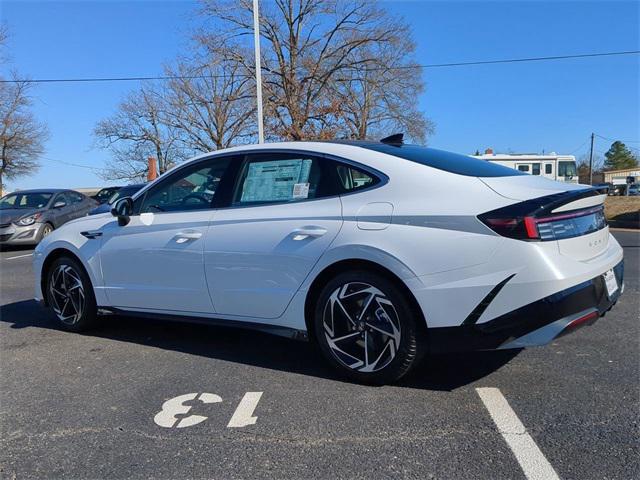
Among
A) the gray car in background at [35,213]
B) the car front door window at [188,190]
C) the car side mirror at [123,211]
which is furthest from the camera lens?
the gray car in background at [35,213]

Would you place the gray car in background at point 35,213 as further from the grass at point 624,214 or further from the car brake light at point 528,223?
the grass at point 624,214

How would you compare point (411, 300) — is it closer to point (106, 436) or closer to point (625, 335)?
point (106, 436)

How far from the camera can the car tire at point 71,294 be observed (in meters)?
4.86

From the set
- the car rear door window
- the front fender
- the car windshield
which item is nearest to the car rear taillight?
the car rear door window

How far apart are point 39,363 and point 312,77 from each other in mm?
26163

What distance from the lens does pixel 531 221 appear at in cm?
298

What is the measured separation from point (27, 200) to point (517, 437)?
13883mm

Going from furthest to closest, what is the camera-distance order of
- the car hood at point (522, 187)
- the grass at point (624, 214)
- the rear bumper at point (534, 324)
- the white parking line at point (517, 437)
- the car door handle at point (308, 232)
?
1. the grass at point (624, 214)
2. the car door handle at point (308, 232)
3. the car hood at point (522, 187)
4. the rear bumper at point (534, 324)
5. the white parking line at point (517, 437)

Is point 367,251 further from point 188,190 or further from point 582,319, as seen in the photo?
point 188,190

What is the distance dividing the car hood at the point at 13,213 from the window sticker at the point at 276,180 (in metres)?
10.6

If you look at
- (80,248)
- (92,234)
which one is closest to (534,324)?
(92,234)

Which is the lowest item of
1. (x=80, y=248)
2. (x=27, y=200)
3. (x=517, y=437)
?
(x=517, y=437)

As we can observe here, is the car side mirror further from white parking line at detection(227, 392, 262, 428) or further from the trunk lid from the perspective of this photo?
the trunk lid

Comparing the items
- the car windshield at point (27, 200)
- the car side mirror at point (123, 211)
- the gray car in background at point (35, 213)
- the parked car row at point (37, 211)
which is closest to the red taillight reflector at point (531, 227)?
the car side mirror at point (123, 211)
